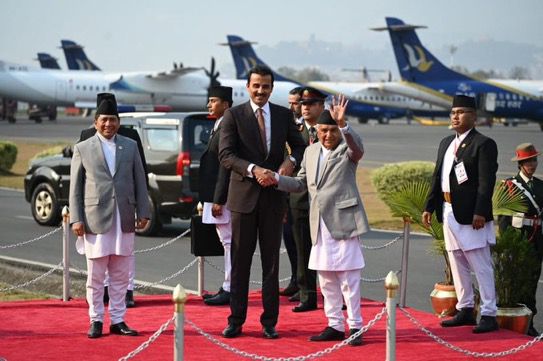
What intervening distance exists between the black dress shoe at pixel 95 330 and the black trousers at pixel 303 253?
204 centimetres

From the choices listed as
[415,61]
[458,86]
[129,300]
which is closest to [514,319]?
Answer: [129,300]

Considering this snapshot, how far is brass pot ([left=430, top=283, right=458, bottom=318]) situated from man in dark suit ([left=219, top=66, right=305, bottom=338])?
1.85 m

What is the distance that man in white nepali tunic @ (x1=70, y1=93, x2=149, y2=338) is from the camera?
9086 mm

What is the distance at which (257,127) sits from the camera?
920 centimetres

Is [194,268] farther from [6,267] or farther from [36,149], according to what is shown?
[36,149]

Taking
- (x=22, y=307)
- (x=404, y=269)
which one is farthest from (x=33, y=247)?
(x=404, y=269)

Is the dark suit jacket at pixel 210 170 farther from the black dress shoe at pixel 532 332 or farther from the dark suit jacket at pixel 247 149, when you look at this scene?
the black dress shoe at pixel 532 332

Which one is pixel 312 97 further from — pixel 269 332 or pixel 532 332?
pixel 532 332

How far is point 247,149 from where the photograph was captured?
9.23 metres

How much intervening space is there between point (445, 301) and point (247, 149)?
2.45 metres

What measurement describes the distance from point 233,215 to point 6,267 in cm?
601

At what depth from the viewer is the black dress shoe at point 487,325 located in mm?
9422

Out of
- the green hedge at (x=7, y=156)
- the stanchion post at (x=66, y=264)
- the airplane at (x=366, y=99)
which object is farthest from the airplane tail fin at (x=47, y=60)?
the stanchion post at (x=66, y=264)

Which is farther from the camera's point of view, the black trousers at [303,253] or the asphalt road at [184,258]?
the asphalt road at [184,258]
